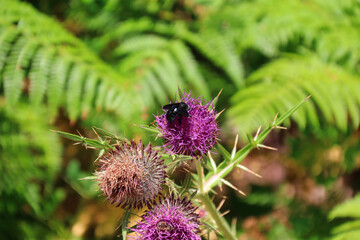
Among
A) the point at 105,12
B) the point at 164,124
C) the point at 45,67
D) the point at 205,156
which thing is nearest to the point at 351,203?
the point at 205,156

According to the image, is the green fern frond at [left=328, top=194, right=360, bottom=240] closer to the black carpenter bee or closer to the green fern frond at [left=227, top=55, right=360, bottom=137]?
the green fern frond at [left=227, top=55, right=360, bottom=137]

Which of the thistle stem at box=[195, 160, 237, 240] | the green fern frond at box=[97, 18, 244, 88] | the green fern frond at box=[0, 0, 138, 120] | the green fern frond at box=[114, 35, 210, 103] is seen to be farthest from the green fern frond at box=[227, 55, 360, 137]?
the thistle stem at box=[195, 160, 237, 240]

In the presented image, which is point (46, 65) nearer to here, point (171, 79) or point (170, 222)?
point (171, 79)

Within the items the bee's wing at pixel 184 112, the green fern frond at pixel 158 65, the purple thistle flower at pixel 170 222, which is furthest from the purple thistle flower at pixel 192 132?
the green fern frond at pixel 158 65

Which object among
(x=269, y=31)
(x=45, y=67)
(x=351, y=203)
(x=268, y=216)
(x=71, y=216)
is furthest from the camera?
(x=71, y=216)

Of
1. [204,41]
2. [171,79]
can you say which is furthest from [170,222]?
[204,41]

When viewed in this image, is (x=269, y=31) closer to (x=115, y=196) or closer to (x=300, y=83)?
(x=300, y=83)
